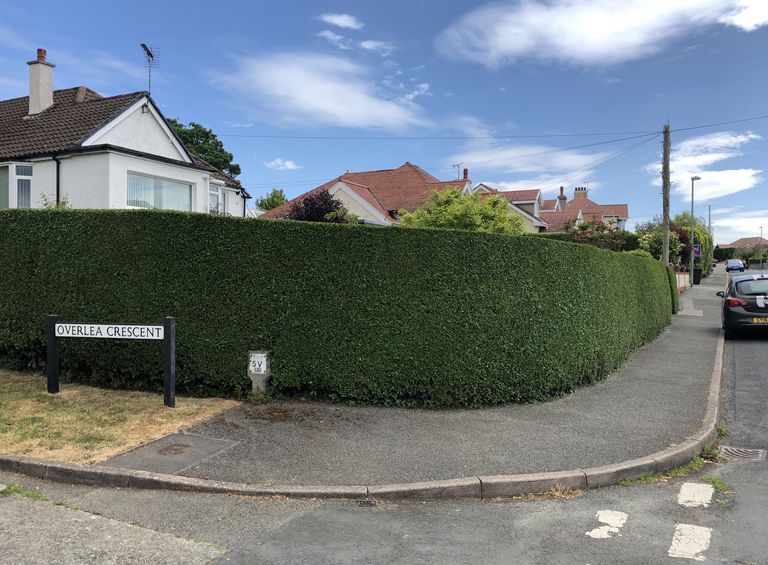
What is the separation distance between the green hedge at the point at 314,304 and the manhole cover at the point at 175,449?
162 centimetres

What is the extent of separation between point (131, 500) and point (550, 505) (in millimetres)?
3328

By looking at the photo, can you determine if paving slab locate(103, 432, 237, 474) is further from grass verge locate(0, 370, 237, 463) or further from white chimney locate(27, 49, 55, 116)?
white chimney locate(27, 49, 55, 116)

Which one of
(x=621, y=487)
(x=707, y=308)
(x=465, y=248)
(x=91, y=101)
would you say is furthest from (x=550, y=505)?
(x=707, y=308)

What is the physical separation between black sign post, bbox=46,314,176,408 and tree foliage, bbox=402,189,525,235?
33.4 feet

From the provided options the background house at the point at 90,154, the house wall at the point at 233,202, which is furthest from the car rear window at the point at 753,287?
the house wall at the point at 233,202

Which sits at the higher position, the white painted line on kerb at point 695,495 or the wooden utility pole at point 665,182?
the wooden utility pole at point 665,182

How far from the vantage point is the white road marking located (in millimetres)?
3900

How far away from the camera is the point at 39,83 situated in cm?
1719

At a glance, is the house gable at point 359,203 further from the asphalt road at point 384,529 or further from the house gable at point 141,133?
the asphalt road at point 384,529

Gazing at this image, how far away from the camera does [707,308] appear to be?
78.3ft

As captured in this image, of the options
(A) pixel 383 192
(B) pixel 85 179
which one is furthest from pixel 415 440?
(A) pixel 383 192

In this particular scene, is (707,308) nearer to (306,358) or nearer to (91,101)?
(306,358)

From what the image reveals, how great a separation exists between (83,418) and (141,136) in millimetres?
11841

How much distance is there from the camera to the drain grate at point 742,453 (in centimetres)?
575
